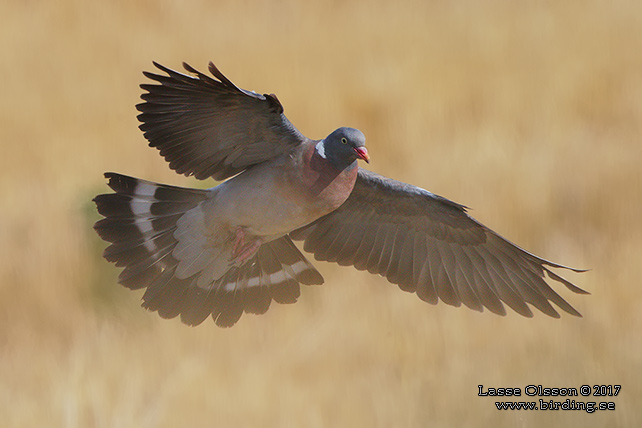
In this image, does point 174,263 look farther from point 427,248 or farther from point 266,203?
point 427,248

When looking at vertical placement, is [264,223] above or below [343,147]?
below

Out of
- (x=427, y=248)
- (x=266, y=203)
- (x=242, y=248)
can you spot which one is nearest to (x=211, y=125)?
(x=266, y=203)

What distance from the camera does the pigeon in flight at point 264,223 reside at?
17.7ft

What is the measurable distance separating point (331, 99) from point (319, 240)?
5496 millimetres

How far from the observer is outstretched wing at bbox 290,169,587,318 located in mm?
6289

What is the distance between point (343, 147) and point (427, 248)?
153cm

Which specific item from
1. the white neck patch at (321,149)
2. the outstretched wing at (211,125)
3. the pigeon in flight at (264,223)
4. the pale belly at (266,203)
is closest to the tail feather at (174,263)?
the pigeon in flight at (264,223)

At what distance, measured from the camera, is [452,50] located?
512 inches

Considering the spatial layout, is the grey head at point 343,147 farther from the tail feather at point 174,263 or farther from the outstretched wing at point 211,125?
the tail feather at point 174,263

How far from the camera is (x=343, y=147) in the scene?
5.42 m

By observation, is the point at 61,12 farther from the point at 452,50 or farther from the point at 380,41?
the point at 452,50

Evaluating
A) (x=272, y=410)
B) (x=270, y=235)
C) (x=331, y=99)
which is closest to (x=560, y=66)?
(x=331, y=99)

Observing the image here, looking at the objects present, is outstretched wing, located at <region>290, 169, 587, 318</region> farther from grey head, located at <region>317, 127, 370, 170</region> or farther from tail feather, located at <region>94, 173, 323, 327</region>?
grey head, located at <region>317, 127, 370, 170</region>

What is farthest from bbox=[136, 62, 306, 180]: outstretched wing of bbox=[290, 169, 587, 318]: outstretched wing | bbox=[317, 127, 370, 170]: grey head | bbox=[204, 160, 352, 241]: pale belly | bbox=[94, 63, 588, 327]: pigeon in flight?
bbox=[290, 169, 587, 318]: outstretched wing
